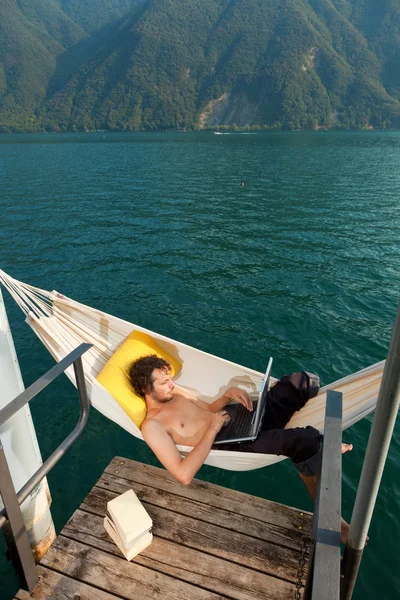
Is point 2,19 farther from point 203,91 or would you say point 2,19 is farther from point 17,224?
point 17,224

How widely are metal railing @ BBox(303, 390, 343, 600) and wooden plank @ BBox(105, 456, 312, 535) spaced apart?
3.06 feet

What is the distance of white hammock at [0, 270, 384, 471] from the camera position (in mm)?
3340

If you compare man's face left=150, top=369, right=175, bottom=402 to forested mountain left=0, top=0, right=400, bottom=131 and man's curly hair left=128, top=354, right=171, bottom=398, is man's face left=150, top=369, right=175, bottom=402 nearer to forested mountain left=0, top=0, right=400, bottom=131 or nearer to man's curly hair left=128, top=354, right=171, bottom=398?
man's curly hair left=128, top=354, right=171, bottom=398

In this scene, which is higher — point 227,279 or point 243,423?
point 243,423

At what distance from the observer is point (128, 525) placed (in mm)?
2436

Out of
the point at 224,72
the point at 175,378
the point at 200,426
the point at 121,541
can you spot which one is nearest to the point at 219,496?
the point at 200,426

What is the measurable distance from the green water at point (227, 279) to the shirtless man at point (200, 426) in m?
1.30

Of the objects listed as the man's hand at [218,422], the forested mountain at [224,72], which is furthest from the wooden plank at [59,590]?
the forested mountain at [224,72]

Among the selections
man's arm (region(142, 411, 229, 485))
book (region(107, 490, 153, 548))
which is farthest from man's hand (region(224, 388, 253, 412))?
book (region(107, 490, 153, 548))

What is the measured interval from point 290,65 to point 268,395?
122m

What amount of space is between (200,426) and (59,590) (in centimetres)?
157

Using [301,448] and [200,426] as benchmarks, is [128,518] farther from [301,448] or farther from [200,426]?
[301,448]

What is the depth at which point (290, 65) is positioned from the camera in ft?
341

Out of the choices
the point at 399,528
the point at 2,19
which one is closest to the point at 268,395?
the point at 399,528
